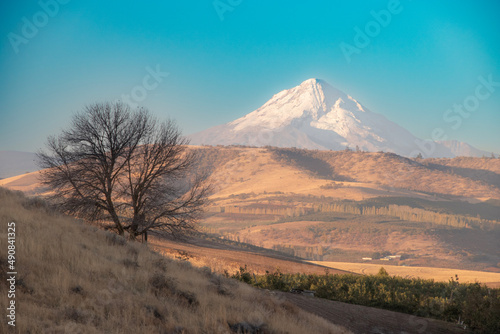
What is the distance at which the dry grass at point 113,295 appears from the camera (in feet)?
26.7

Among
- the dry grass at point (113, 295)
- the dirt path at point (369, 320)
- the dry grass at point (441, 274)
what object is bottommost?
the dry grass at point (441, 274)

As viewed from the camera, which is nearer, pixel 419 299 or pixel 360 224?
pixel 419 299

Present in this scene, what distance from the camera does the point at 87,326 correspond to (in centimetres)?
777

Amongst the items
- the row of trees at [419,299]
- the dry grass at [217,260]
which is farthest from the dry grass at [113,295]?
the dry grass at [217,260]

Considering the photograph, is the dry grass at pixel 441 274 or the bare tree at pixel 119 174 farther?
the dry grass at pixel 441 274

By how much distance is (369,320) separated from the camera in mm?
15930

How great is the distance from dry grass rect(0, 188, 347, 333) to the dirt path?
3046 millimetres

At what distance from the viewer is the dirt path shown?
1510 cm

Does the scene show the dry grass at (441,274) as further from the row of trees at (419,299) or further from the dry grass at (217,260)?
the row of trees at (419,299)

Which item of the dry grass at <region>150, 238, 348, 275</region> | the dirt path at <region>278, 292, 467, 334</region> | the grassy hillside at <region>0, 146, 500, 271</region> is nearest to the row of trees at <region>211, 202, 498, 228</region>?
the grassy hillside at <region>0, 146, 500, 271</region>

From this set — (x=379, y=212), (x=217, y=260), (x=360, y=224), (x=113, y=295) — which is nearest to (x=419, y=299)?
(x=113, y=295)

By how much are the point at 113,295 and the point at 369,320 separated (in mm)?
10448

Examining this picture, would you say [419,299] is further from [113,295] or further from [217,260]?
[217,260]

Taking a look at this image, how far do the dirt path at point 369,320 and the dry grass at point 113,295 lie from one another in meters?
3.05
